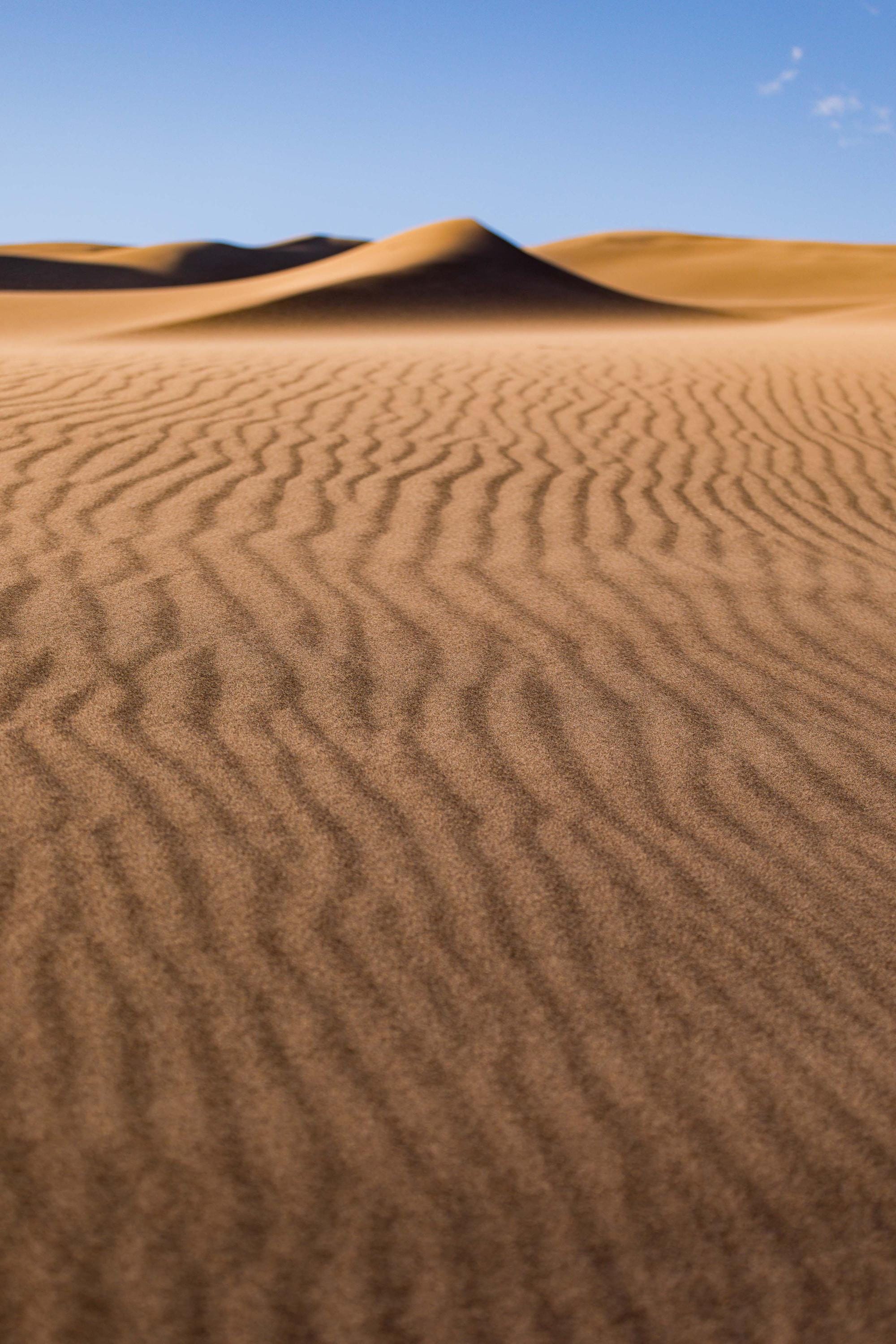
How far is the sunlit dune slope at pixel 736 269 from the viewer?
27.7 metres

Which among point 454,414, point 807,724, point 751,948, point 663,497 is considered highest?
point 454,414

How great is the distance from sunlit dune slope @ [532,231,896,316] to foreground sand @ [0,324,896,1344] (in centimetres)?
1985

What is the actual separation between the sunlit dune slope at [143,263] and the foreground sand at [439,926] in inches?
1051

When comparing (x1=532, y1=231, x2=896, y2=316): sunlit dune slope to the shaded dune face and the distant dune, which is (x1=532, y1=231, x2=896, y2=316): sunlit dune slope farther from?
the shaded dune face

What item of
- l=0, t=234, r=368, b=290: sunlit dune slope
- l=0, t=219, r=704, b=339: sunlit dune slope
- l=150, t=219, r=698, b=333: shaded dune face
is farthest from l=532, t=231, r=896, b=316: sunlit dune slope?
l=0, t=234, r=368, b=290: sunlit dune slope

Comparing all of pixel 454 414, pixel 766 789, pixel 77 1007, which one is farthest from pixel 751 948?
pixel 454 414

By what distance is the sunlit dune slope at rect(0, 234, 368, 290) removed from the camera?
1184 inches

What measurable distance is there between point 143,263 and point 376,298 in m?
22.9

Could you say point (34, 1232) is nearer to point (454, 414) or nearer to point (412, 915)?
point (412, 915)

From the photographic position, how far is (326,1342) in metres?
1.40

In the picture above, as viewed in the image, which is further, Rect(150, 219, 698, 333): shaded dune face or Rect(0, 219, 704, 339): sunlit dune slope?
Rect(150, 219, 698, 333): shaded dune face

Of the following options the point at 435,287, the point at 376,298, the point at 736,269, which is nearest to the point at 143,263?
the point at 736,269

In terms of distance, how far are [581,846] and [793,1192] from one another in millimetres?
839

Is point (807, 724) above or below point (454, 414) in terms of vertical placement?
below
